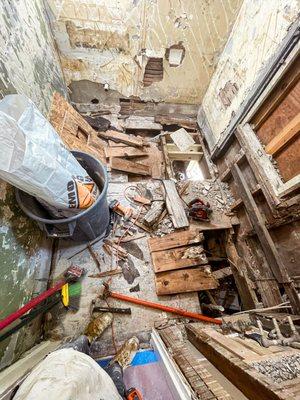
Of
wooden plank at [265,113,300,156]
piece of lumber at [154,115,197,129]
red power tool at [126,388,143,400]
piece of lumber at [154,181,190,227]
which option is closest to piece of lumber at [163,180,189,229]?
piece of lumber at [154,181,190,227]

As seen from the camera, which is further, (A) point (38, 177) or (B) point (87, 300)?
(B) point (87, 300)

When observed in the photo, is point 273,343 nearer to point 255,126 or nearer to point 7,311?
point 7,311

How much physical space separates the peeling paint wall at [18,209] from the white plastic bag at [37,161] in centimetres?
32

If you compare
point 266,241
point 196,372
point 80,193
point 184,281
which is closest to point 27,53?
point 80,193

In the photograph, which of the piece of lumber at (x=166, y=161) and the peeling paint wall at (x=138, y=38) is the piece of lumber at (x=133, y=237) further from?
the peeling paint wall at (x=138, y=38)

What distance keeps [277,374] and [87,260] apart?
204cm

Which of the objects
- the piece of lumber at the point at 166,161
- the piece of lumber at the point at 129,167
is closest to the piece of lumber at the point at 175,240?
the piece of lumber at the point at 166,161

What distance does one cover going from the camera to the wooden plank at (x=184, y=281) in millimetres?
2420

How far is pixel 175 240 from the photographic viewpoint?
9.04 feet

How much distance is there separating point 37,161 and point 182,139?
2.90 metres

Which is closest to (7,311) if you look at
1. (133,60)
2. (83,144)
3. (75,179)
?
(75,179)

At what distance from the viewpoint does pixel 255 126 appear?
2.77m

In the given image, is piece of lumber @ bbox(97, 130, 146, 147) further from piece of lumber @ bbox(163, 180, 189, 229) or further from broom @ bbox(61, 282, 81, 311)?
broom @ bbox(61, 282, 81, 311)

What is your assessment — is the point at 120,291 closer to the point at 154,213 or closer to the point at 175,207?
the point at 154,213
